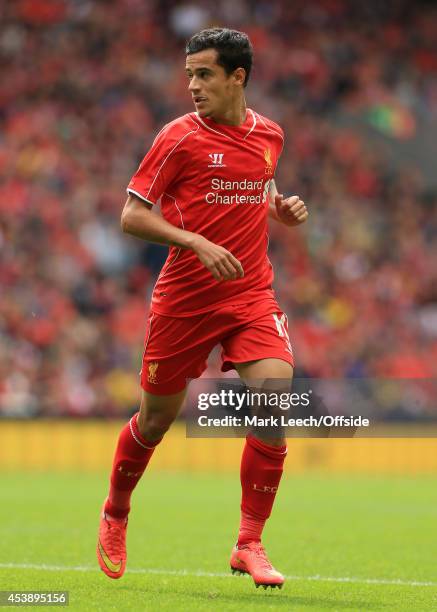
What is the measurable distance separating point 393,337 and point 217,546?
36.5 feet

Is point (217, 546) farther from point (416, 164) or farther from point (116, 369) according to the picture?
point (416, 164)

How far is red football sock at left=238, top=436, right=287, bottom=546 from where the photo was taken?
20.4 ft

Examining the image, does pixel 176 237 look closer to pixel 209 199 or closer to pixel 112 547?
pixel 209 199

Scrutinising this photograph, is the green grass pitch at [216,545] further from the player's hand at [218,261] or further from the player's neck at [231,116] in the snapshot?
the player's neck at [231,116]

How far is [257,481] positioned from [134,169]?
1381cm

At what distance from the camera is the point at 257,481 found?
6.27 meters

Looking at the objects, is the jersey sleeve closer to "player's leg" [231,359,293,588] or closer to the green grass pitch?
"player's leg" [231,359,293,588]

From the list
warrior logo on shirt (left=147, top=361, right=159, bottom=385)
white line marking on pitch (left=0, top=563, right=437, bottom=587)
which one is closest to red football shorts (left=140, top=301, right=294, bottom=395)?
warrior logo on shirt (left=147, top=361, right=159, bottom=385)

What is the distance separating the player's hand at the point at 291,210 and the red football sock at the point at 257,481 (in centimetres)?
113

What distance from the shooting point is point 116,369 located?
1764 cm

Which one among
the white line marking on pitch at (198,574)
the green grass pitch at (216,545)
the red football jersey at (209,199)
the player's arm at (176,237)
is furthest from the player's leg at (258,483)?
the white line marking on pitch at (198,574)

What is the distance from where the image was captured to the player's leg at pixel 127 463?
645cm

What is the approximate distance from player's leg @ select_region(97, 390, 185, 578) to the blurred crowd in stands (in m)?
10.2

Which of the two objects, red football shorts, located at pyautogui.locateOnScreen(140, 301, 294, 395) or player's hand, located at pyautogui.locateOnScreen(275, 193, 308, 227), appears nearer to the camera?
red football shorts, located at pyautogui.locateOnScreen(140, 301, 294, 395)
